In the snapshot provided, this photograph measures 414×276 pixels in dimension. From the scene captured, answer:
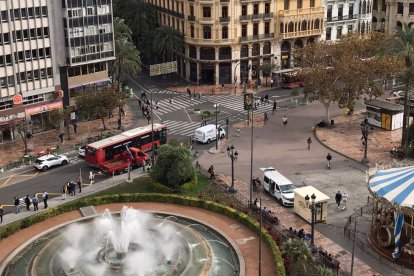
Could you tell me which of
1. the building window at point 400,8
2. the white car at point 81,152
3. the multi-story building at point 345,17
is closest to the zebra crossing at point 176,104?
the white car at point 81,152

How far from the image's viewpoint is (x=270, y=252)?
45.2 m

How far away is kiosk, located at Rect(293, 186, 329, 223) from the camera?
50594 millimetres

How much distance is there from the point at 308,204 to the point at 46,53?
4299 centimetres

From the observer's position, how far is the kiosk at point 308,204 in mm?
50594

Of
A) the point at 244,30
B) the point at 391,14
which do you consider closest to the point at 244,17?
the point at 244,30

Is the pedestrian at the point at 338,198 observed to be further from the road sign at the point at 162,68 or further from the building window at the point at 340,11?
the building window at the point at 340,11

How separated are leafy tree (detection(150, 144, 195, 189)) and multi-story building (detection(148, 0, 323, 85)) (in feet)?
153

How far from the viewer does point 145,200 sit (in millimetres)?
56000

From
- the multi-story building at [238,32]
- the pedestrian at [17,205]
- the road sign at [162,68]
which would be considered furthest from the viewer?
the multi-story building at [238,32]

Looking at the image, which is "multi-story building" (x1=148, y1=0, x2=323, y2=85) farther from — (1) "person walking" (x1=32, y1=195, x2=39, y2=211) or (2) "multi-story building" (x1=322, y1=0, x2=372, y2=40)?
(1) "person walking" (x1=32, y1=195, x2=39, y2=211)

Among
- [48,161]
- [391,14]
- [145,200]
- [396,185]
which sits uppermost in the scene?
[391,14]

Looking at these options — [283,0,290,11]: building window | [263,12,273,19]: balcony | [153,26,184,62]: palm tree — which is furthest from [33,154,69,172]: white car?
[283,0,290,11]: building window

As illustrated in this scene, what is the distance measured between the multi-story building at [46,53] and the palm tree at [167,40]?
2024 cm

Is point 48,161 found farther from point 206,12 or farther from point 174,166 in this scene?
point 206,12
